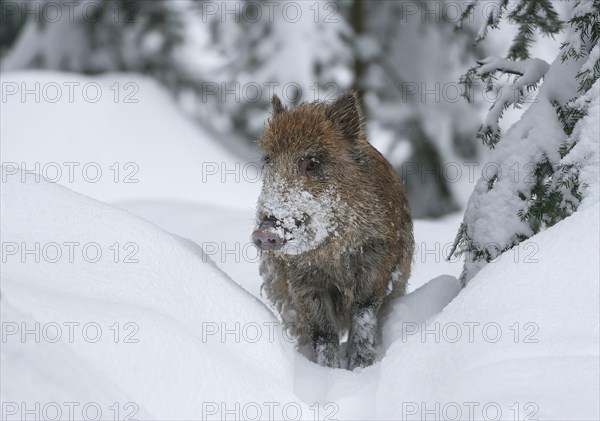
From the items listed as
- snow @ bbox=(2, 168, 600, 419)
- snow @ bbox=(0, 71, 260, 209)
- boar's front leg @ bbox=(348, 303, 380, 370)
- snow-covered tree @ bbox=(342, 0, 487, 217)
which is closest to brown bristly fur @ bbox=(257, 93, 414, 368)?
boar's front leg @ bbox=(348, 303, 380, 370)

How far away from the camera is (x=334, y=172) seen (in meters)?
4.42

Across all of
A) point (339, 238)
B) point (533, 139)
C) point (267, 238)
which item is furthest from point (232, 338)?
point (533, 139)

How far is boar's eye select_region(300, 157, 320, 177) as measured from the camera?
173 inches

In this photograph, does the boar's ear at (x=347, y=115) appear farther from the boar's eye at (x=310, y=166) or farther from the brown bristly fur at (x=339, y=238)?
the boar's eye at (x=310, y=166)

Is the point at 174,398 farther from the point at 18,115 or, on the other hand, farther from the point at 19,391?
the point at 18,115

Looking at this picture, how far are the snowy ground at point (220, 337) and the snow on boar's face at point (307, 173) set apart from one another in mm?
376

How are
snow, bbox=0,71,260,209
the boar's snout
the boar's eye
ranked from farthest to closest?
snow, bbox=0,71,260,209 < the boar's eye < the boar's snout

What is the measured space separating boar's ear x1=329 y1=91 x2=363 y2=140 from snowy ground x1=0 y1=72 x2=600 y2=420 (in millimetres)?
1016

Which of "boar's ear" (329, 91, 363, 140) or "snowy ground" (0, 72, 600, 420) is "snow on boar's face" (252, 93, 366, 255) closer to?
"boar's ear" (329, 91, 363, 140)

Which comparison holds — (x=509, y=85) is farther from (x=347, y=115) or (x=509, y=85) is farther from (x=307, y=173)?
(x=307, y=173)

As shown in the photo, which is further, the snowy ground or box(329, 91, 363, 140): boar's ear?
box(329, 91, 363, 140): boar's ear

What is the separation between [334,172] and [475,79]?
1.13 metres

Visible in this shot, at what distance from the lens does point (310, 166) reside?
14.5 ft

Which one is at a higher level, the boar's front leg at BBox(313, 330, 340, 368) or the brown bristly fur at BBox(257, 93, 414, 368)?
the brown bristly fur at BBox(257, 93, 414, 368)
